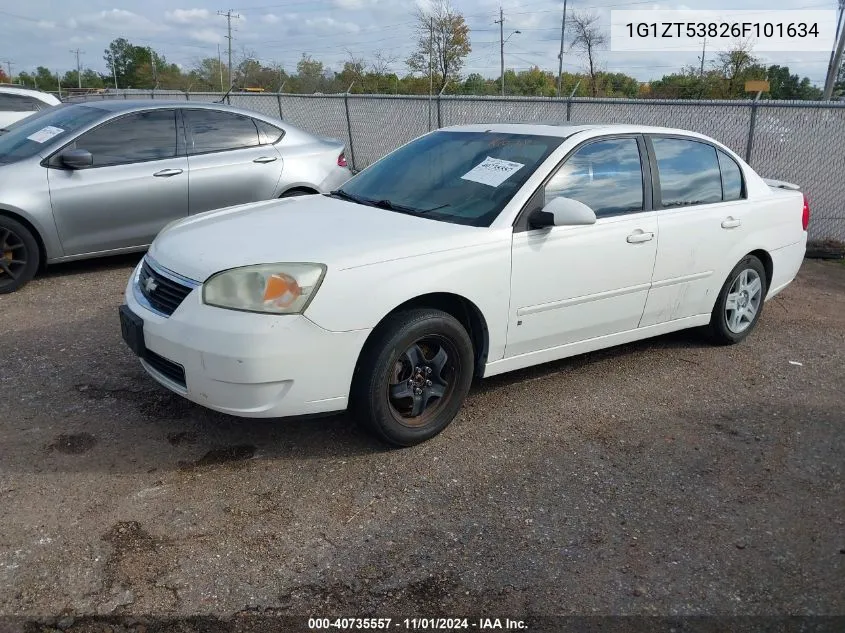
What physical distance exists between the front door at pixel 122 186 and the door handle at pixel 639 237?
4.35 m

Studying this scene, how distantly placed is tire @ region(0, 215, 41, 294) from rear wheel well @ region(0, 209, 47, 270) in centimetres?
3

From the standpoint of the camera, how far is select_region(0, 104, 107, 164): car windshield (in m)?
6.48

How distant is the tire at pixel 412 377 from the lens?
11.5 ft

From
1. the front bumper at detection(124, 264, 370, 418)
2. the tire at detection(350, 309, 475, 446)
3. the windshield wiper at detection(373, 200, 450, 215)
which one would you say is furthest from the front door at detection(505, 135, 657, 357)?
the front bumper at detection(124, 264, 370, 418)

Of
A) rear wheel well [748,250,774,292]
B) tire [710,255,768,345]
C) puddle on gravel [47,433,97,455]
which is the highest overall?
rear wheel well [748,250,774,292]

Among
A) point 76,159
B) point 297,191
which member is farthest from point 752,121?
point 76,159

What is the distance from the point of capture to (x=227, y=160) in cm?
727

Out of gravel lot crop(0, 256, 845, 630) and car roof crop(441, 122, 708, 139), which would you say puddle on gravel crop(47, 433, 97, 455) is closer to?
gravel lot crop(0, 256, 845, 630)

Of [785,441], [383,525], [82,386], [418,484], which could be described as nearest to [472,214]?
[418,484]

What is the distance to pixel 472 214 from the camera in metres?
4.04

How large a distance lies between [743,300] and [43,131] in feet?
20.1

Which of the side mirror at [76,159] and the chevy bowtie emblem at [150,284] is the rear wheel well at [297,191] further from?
the chevy bowtie emblem at [150,284]

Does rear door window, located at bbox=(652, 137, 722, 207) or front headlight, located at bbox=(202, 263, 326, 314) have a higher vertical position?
rear door window, located at bbox=(652, 137, 722, 207)

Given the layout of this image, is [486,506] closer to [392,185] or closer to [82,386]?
[392,185]
